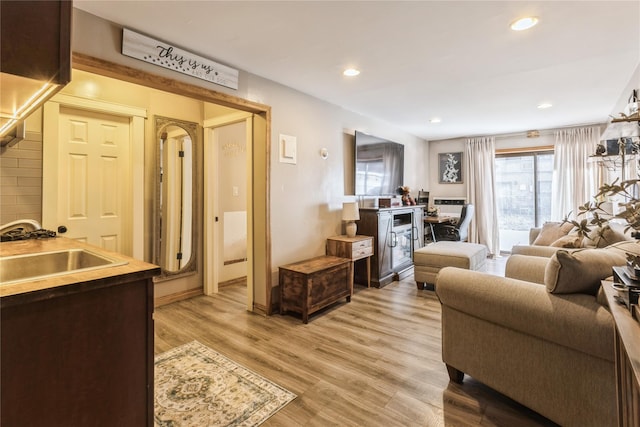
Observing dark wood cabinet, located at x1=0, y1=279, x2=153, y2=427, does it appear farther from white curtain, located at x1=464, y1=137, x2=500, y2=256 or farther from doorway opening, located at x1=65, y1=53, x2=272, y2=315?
white curtain, located at x1=464, y1=137, x2=500, y2=256

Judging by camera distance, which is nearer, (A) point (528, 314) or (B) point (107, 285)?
(B) point (107, 285)

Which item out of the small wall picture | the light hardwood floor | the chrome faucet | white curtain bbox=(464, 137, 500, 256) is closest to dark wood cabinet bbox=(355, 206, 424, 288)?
the light hardwood floor

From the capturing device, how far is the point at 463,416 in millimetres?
1629

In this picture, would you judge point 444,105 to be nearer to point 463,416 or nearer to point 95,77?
point 463,416

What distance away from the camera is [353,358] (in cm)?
223

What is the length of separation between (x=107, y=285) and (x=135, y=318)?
0.61 feet

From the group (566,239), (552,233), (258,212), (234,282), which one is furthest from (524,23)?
(234,282)

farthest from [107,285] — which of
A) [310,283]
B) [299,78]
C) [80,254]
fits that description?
[299,78]

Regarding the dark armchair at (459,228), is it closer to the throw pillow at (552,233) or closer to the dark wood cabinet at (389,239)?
the dark wood cabinet at (389,239)

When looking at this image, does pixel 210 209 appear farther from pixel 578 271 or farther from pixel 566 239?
pixel 566 239

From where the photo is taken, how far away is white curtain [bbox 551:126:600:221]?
5023 mm

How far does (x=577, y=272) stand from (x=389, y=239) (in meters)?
2.85

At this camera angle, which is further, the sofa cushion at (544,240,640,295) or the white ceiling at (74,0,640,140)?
the white ceiling at (74,0,640,140)

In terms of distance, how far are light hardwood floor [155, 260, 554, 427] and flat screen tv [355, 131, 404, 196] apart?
160cm
